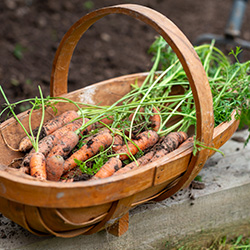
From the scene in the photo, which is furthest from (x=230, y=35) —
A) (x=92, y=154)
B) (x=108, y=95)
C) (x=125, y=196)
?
(x=125, y=196)

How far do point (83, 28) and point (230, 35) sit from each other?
2.07 meters

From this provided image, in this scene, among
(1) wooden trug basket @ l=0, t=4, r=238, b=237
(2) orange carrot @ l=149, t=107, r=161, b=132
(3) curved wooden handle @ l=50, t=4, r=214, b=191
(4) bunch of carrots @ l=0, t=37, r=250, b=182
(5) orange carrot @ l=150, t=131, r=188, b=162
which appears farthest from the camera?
(2) orange carrot @ l=149, t=107, r=161, b=132

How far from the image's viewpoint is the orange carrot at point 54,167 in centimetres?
139

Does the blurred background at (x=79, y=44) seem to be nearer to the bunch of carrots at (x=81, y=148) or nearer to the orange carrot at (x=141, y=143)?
the bunch of carrots at (x=81, y=148)

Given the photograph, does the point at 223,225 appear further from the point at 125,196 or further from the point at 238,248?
the point at 125,196

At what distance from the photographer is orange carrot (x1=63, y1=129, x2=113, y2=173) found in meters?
1.56

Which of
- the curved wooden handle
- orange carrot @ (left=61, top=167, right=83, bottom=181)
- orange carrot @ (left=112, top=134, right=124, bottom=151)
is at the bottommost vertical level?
orange carrot @ (left=61, top=167, right=83, bottom=181)

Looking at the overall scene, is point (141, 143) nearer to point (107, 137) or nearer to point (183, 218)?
point (107, 137)

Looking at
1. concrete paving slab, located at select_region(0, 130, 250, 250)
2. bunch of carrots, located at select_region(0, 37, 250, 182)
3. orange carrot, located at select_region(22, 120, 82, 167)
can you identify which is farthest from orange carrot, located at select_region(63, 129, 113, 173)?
concrete paving slab, located at select_region(0, 130, 250, 250)

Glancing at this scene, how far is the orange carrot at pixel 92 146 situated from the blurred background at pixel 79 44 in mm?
1510

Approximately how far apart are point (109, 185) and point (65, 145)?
15.9 inches

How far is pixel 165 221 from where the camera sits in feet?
5.80

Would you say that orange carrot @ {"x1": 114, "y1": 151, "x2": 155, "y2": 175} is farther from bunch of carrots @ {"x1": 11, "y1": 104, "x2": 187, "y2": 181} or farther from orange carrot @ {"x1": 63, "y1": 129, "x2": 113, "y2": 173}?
orange carrot @ {"x1": 63, "y1": 129, "x2": 113, "y2": 173}

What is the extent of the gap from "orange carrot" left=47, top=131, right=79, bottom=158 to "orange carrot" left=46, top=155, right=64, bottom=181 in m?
0.11
